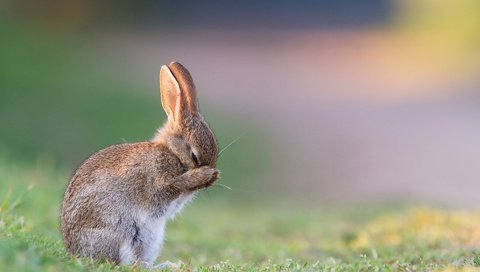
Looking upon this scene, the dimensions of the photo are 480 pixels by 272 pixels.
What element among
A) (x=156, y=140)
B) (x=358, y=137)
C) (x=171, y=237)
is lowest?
(x=358, y=137)

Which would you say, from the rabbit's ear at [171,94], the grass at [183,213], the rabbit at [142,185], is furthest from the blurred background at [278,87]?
the rabbit at [142,185]

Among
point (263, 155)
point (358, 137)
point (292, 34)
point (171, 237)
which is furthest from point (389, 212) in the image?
point (292, 34)

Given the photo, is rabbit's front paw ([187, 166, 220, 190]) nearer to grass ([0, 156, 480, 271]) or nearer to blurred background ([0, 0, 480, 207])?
grass ([0, 156, 480, 271])

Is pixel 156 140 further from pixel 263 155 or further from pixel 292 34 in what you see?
pixel 292 34

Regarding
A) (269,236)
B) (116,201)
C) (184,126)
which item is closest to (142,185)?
(116,201)

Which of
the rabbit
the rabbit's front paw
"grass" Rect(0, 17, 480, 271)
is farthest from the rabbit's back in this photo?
"grass" Rect(0, 17, 480, 271)

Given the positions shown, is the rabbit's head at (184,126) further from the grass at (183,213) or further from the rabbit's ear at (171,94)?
the grass at (183,213)

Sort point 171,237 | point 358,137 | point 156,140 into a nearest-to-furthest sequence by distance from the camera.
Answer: point 156,140 < point 171,237 < point 358,137
